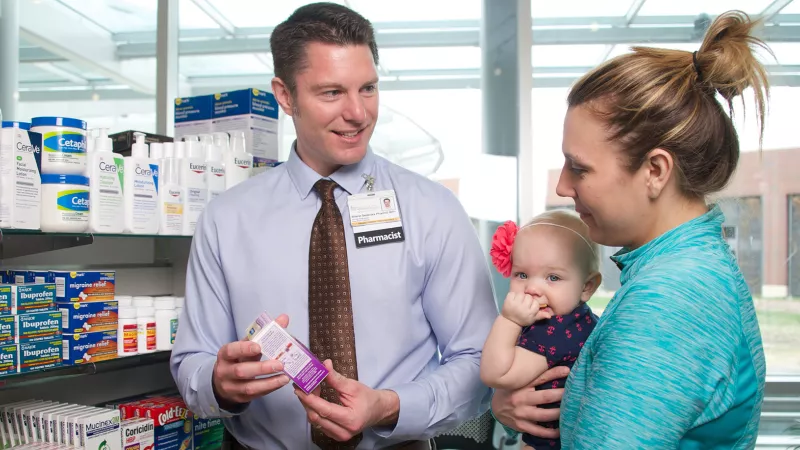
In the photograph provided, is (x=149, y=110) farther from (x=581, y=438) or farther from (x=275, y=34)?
(x=581, y=438)

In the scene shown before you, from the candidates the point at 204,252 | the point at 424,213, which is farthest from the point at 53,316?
the point at 424,213

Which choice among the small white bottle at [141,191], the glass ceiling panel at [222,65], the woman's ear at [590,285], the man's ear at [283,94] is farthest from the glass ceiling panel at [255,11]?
the woman's ear at [590,285]

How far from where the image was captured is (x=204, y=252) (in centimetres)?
201

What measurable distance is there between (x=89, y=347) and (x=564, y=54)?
3.54 metres

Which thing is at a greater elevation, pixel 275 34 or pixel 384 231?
pixel 275 34

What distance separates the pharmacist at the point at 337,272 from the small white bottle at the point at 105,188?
0.34 meters

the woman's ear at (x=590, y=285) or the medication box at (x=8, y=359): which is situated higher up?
the woman's ear at (x=590, y=285)

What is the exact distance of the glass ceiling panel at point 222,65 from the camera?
486 centimetres

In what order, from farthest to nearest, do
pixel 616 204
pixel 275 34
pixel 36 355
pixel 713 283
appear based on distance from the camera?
pixel 275 34 < pixel 36 355 < pixel 616 204 < pixel 713 283

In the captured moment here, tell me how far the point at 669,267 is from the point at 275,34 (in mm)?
1480

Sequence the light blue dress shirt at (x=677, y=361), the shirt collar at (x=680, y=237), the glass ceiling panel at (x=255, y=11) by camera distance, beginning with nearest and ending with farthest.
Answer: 1. the light blue dress shirt at (x=677, y=361)
2. the shirt collar at (x=680, y=237)
3. the glass ceiling panel at (x=255, y=11)

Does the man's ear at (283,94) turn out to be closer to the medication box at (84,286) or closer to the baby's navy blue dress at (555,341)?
the medication box at (84,286)

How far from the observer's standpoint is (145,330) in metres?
A: 2.34

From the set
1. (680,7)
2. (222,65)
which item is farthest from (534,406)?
(222,65)
